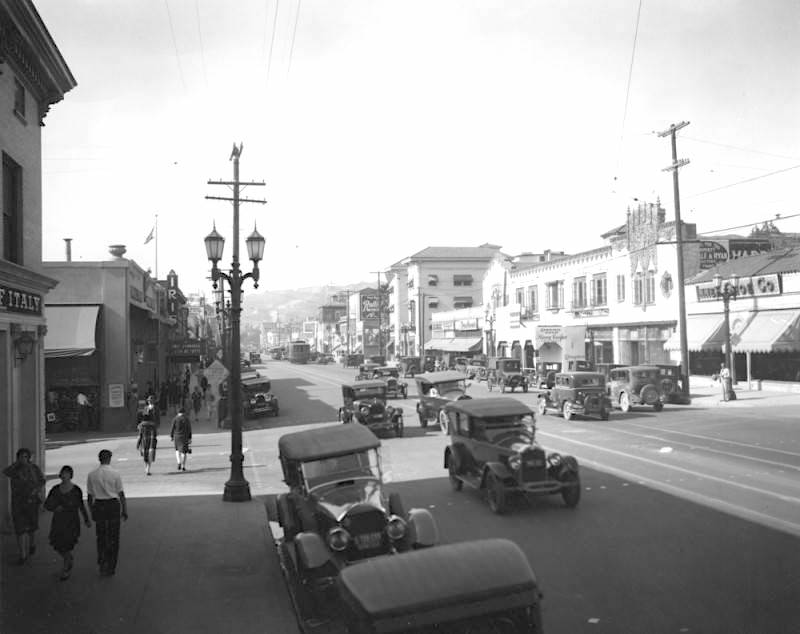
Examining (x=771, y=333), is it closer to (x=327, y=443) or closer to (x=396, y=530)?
(x=327, y=443)

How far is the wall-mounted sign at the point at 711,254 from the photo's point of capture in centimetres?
4128

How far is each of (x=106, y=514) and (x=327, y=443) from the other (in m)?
3.12

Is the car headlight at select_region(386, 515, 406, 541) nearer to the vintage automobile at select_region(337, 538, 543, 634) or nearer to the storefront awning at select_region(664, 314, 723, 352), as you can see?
the vintage automobile at select_region(337, 538, 543, 634)

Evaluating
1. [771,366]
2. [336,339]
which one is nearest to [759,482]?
[771,366]

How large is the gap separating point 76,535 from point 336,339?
446 ft

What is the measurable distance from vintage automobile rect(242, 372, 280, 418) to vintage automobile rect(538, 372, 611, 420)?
13106mm

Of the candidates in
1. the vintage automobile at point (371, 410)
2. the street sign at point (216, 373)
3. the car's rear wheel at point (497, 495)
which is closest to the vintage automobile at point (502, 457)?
the car's rear wheel at point (497, 495)

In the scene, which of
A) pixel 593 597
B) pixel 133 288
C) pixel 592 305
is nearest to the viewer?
pixel 593 597

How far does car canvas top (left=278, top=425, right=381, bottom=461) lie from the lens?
9703 millimetres

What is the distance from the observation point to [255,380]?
109 ft

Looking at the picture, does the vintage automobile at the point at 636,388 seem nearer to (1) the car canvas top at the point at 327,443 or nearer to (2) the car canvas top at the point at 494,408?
(2) the car canvas top at the point at 494,408

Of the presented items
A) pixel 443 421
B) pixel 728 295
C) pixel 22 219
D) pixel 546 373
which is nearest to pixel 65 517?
pixel 22 219

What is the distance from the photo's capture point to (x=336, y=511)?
893cm

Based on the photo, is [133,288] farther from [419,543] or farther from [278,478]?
[419,543]
